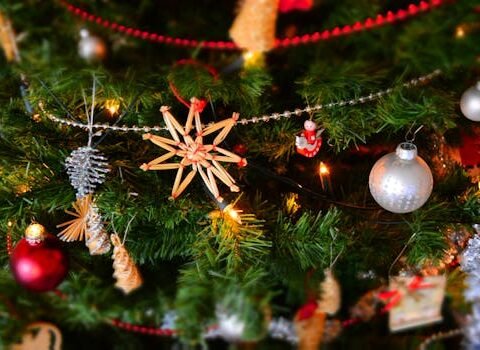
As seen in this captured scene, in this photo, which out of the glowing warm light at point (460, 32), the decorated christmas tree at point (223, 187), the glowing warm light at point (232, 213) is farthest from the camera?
the glowing warm light at point (232, 213)

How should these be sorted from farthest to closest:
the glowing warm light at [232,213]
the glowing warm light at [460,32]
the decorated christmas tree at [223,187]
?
the glowing warm light at [232,213] → the decorated christmas tree at [223,187] → the glowing warm light at [460,32]

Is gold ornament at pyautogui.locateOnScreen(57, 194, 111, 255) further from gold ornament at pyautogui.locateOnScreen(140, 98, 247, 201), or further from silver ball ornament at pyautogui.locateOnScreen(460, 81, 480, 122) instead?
silver ball ornament at pyautogui.locateOnScreen(460, 81, 480, 122)

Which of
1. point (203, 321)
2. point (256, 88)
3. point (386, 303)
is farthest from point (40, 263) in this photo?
point (386, 303)

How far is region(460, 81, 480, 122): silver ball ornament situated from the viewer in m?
0.66

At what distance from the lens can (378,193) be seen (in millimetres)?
645

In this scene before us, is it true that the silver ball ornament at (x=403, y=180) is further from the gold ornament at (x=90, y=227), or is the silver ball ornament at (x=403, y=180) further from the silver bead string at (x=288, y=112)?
the gold ornament at (x=90, y=227)

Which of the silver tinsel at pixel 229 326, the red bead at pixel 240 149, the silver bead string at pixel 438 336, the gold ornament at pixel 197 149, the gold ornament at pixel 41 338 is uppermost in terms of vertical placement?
the red bead at pixel 240 149

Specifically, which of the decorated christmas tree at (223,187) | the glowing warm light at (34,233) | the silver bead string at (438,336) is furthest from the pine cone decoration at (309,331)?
the glowing warm light at (34,233)

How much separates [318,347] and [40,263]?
0.37 m

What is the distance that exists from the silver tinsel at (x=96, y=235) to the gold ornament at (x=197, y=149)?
0.10 metres

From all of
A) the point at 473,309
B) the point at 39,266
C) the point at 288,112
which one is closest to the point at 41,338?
the point at 39,266

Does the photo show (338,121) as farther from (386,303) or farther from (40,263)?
(40,263)

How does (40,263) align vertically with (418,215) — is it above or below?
below

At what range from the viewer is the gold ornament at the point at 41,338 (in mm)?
641
